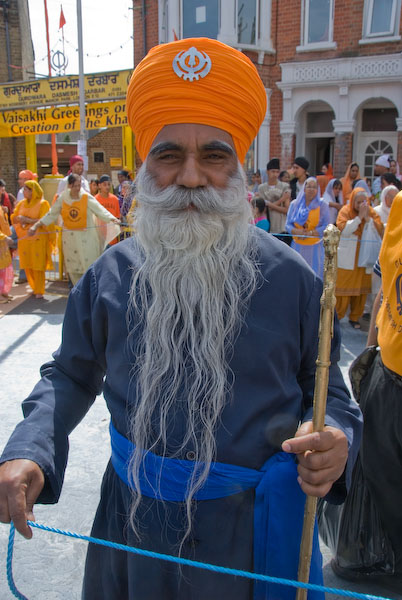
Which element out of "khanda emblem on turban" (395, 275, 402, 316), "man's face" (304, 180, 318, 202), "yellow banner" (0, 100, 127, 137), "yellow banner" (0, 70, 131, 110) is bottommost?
"khanda emblem on turban" (395, 275, 402, 316)

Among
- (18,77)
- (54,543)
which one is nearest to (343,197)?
(54,543)

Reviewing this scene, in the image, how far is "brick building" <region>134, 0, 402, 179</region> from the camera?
12.8 metres

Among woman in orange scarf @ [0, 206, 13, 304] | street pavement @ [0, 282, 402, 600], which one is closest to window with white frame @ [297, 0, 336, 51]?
woman in orange scarf @ [0, 206, 13, 304]

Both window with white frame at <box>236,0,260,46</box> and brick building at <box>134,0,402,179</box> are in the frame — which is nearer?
brick building at <box>134,0,402,179</box>

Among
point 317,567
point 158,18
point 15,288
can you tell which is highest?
point 158,18

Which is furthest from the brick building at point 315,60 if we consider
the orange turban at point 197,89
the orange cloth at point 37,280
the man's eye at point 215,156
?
the man's eye at point 215,156

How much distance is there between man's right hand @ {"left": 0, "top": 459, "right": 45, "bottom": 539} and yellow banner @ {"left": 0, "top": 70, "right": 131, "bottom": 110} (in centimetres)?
1112

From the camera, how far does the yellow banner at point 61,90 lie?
1152 centimetres

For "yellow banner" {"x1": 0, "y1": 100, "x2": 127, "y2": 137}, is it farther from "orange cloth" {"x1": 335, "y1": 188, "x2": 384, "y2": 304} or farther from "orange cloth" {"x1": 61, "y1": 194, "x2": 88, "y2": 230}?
"orange cloth" {"x1": 335, "y1": 188, "x2": 384, "y2": 304}

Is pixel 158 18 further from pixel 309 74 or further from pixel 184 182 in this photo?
pixel 184 182

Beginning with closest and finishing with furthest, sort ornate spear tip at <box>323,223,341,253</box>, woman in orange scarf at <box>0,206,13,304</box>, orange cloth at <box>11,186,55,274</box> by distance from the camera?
ornate spear tip at <box>323,223,341,253</box>, woman in orange scarf at <box>0,206,13,304</box>, orange cloth at <box>11,186,55,274</box>

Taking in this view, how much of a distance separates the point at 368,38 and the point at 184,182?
13.5 m

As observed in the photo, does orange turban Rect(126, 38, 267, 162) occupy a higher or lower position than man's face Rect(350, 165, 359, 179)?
higher

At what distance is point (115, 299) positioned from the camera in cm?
148
